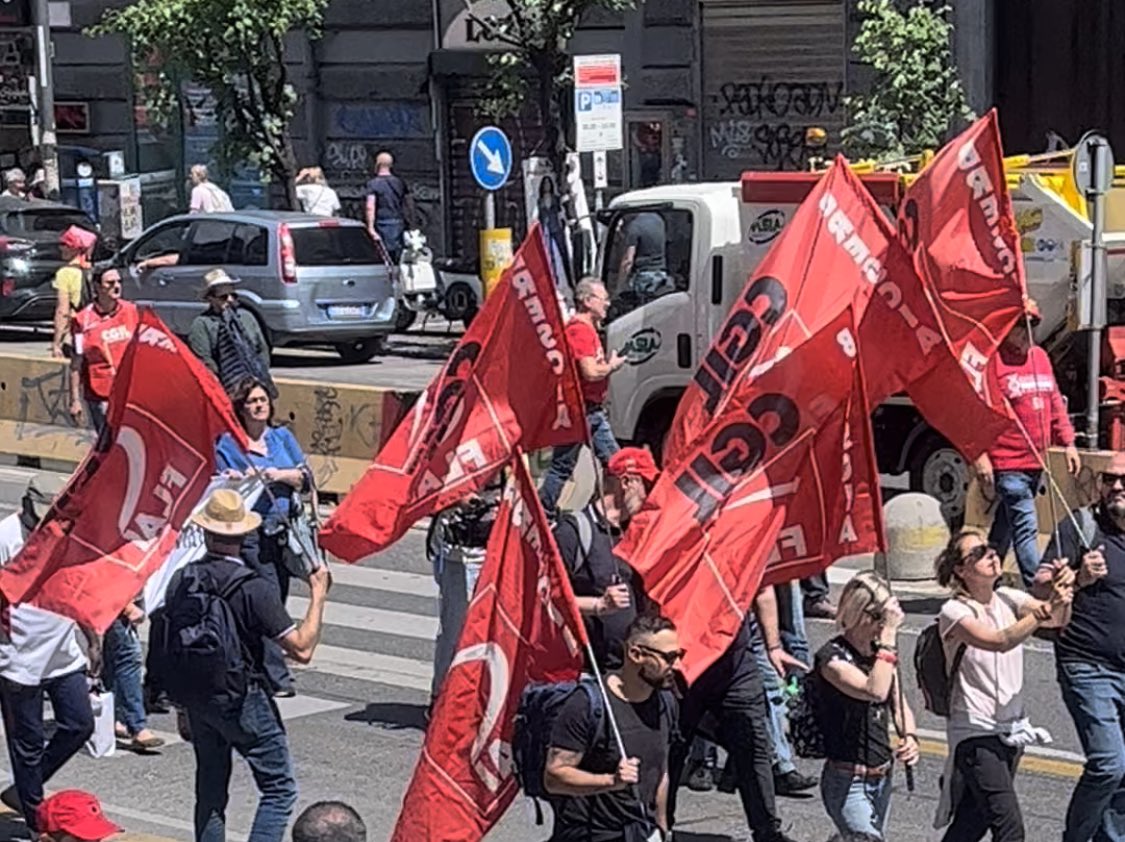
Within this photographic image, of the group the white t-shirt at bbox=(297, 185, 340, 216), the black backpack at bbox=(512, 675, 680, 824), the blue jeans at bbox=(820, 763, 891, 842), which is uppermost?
the white t-shirt at bbox=(297, 185, 340, 216)

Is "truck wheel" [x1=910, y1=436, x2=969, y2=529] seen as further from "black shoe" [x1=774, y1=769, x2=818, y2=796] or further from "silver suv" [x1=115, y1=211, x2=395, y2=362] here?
"silver suv" [x1=115, y1=211, x2=395, y2=362]

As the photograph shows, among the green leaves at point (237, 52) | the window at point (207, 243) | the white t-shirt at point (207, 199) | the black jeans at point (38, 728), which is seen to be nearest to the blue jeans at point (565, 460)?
the black jeans at point (38, 728)

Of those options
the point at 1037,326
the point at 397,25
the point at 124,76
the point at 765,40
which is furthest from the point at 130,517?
the point at 124,76

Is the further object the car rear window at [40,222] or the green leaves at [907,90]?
the car rear window at [40,222]

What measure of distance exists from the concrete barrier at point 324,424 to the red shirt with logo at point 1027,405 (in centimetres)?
566

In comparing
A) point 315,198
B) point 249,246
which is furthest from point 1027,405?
point 315,198

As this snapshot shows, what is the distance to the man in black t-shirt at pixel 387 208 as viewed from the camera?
28453mm

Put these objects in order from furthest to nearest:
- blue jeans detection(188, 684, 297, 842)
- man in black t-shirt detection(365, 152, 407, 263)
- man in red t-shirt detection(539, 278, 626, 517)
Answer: man in black t-shirt detection(365, 152, 407, 263) < man in red t-shirt detection(539, 278, 626, 517) < blue jeans detection(188, 684, 297, 842)

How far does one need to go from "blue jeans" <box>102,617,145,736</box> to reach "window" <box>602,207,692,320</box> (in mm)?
6577

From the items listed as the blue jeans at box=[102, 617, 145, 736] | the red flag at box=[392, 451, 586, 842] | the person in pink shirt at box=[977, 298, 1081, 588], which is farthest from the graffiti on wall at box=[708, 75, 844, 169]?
the red flag at box=[392, 451, 586, 842]

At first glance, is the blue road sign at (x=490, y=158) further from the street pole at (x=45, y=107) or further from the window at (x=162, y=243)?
the street pole at (x=45, y=107)

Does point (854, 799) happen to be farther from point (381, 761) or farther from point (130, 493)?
point (381, 761)

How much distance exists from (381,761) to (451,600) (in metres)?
0.77

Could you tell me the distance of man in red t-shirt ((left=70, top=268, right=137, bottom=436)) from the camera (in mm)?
15359
